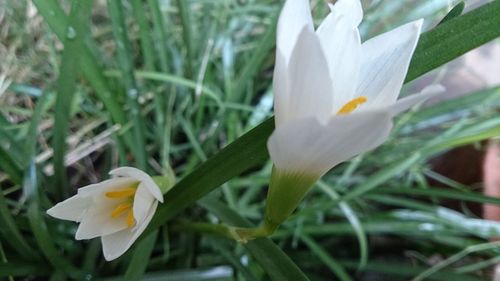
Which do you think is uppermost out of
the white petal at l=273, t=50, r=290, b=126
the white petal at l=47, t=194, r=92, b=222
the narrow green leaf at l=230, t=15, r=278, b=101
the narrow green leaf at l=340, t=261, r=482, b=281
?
the white petal at l=273, t=50, r=290, b=126

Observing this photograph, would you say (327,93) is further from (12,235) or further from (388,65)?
(12,235)

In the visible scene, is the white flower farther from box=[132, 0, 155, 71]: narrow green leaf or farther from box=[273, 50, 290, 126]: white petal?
box=[132, 0, 155, 71]: narrow green leaf

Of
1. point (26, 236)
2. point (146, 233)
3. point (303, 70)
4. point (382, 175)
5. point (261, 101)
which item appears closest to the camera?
point (303, 70)

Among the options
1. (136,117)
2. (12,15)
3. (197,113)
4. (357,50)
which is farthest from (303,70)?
(12,15)

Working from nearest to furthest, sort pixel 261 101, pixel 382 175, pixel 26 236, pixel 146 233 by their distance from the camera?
pixel 146 233 → pixel 26 236 → pixel 382 175 → pixel 261 101

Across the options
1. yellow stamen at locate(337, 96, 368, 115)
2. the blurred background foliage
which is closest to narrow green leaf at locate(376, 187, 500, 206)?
the blurred background foliage

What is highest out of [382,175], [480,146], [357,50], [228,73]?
[357,50]

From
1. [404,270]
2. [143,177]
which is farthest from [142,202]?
[404,270]

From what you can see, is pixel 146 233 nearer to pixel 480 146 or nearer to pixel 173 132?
pixel 173 132
